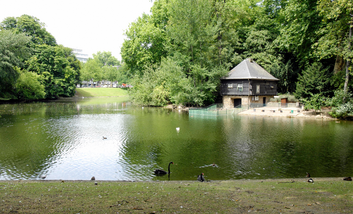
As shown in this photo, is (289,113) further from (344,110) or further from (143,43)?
(143,43)

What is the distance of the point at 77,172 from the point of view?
15.1 meters

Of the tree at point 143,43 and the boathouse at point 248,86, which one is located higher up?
the tree at point 143,43

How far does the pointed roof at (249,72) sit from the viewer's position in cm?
4710

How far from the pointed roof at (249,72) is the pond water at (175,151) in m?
19.2

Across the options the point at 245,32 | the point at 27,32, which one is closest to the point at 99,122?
the point at 245,32

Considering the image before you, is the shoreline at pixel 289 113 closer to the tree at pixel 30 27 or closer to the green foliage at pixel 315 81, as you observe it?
the green foliage at pixel 315 81

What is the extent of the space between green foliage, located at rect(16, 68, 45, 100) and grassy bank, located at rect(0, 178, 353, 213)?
5836 centimetres

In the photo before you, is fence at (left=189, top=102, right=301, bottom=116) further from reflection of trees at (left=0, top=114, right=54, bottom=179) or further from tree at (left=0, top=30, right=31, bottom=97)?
tree at (left=0, top=30, right=31, bottom=97)

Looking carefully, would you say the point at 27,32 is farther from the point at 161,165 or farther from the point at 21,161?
the point at 161,165

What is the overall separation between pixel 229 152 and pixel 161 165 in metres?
5.82

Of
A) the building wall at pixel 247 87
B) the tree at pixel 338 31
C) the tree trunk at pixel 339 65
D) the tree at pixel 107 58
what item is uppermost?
the tree at pixel 107 58

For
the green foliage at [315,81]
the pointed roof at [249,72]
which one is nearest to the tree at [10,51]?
the pointed roof at [249,72]

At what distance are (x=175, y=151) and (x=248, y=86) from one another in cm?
3185

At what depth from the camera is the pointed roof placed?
47103 millimetres
